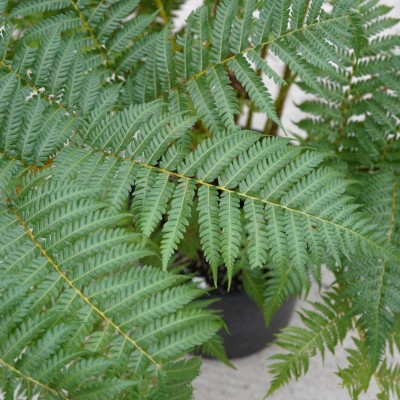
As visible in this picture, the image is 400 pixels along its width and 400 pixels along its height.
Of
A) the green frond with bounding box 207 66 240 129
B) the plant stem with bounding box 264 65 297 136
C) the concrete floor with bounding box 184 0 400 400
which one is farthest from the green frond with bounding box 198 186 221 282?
Answer: the concrete floor with bounding box 184 0 400 400

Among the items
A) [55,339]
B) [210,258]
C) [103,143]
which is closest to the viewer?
[55,339]

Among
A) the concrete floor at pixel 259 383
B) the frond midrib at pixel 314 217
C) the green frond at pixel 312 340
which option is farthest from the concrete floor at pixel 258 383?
the frond midrib at pixel 314 217

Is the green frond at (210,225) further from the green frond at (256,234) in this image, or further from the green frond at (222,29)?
the green frond at (222,29)

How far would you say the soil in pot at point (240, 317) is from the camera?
141cm

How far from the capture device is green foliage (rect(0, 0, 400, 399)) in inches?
29.1

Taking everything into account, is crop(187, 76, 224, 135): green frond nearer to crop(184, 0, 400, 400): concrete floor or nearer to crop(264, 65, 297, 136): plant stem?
crop(264, 65, 297, 136): plant stem

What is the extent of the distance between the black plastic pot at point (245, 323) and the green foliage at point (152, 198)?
1.05ft

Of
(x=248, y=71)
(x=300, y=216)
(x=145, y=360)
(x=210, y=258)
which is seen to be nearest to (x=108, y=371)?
(x=145, y=360)

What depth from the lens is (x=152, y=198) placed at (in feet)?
2.71

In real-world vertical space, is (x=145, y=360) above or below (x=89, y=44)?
below

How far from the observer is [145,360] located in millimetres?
744

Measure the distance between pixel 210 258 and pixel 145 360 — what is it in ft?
0.59

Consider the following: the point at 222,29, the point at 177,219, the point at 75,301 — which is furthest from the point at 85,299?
the point at 222,29

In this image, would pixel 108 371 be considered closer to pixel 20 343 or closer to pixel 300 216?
pixel 20 343
